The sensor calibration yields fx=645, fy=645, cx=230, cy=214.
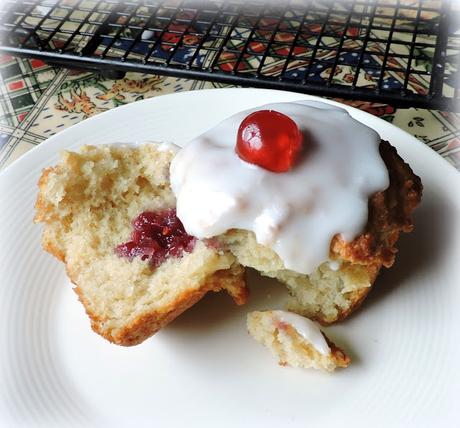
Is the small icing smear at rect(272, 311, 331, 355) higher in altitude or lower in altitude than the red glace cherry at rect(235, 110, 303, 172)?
lower

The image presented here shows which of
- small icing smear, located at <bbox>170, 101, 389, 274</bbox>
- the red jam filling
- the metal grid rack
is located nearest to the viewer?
small icing smear, located at <bbox>170, 101, 389, 274</bbox>

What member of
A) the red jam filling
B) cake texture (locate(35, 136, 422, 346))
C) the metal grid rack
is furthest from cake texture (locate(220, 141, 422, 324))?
the metal grid rack

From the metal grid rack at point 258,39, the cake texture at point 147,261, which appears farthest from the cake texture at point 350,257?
the metal grid rack at point 258,39

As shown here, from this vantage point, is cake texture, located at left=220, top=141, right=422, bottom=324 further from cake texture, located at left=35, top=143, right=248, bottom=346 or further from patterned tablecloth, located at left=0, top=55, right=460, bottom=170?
patterned tablecloth, located at left=0, top=55, right=460, bottom=170

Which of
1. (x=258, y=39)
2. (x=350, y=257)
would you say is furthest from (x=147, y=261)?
(x=258, y=39)

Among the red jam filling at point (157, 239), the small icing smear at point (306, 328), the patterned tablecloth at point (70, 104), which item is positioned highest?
the red jam filling at point (157, 239)

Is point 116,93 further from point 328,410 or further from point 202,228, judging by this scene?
point 328,410

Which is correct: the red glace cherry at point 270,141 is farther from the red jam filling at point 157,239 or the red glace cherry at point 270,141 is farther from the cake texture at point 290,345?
the cake texture at point 290,345
